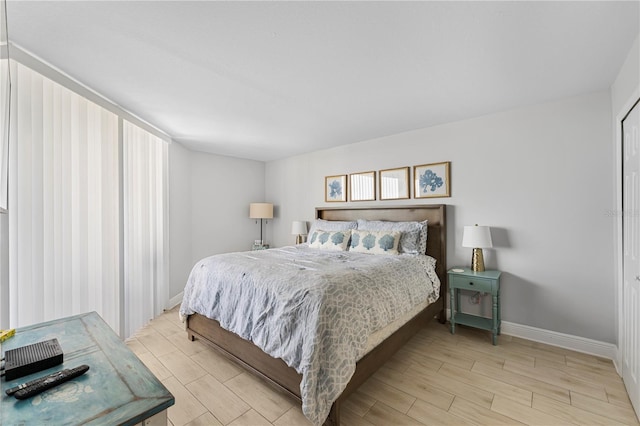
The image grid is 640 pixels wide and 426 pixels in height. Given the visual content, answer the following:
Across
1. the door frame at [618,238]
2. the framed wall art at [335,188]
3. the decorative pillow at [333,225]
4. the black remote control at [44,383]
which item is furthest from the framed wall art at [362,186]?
the black remote control at [44,383]

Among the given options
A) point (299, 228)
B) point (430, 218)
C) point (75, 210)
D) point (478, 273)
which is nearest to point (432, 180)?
point (430, 218)

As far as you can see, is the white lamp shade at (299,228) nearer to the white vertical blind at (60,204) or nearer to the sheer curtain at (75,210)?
the sheer curtain at (75,210)

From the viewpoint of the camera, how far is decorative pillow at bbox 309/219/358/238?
388 centimetres

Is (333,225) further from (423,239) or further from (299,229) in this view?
(423,239)

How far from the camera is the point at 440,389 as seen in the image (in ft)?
6.65

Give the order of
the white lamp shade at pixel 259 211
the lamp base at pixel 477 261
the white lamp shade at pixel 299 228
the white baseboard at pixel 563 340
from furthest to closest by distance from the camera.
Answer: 1. the white lamp shade at pixel 259 211
2. the white lamp shade at pixel 299 228
3. the lamp base at pixel 477 261
4. the white baseboard at pixel 563 340

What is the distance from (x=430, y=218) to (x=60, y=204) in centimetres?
370

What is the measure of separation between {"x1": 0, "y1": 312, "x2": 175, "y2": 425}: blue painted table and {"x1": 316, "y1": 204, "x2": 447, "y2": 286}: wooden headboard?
123 inches

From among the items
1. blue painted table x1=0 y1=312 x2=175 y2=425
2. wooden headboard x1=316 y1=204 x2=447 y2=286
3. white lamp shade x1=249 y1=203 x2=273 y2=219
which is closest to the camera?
blue painted table x1=0 y1=312 x2=175 y2=425

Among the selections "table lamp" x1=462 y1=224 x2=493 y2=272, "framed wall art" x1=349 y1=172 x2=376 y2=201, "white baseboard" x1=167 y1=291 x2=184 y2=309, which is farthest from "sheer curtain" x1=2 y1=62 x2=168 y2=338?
"table lamp" x1=462 y1=224 x2=493 y2=272

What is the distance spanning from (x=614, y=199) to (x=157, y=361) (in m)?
4.40

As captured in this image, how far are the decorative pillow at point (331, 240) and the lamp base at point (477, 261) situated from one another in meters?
1.50

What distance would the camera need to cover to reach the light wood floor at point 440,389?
5.76 ft

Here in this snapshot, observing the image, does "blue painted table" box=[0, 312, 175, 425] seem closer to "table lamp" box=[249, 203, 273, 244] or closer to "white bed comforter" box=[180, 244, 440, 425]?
"white bed comforter" box=[180, 244, 440, 425]
